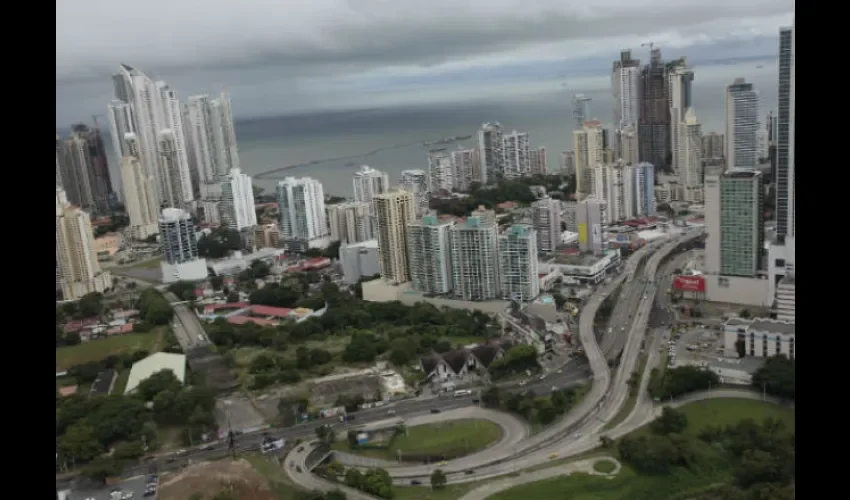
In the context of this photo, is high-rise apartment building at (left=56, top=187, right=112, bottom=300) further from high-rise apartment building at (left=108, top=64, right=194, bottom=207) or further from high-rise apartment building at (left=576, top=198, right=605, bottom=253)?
high-rise apartment building at (left=576, top=198, right=605, bottom=253)

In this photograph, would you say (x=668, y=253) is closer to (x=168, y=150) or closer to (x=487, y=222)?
(x=487, y=222)

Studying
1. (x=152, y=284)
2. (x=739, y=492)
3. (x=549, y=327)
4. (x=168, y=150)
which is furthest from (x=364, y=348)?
(x=168, y=150)

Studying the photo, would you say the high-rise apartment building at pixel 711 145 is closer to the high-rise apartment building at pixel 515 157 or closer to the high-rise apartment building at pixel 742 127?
the high-rise apartment building at pixel 742 127

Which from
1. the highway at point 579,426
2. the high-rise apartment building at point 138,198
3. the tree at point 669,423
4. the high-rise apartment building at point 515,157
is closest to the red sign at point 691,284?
the highway at point 579,426

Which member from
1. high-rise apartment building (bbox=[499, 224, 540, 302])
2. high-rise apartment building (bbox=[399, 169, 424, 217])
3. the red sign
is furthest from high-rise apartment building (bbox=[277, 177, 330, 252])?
the red sign

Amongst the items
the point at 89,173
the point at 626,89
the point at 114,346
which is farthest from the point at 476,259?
the point at 89,173

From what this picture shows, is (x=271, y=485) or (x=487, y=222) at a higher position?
(x=487, y=222)
